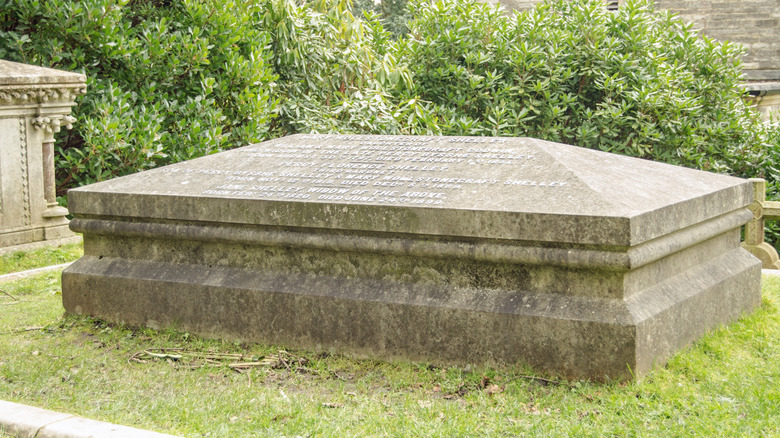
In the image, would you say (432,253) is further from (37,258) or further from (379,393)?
(37,258)

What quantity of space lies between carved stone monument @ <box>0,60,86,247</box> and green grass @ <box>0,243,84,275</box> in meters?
0.20

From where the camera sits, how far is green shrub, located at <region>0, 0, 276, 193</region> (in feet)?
26.6

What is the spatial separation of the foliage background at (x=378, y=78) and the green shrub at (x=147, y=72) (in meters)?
0.02

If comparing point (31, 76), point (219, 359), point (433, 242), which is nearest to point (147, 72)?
point (31, 76)

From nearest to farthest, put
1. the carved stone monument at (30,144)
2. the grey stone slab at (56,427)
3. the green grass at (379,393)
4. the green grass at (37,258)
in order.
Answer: the grey stone slab at (56,427), the green grass at (379,393), the green grass at (37,258), the carved stone monument at (30,144)

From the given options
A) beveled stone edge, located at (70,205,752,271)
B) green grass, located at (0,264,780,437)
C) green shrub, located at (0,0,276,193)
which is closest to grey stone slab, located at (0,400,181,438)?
green grass, located at (0,264,780,437)

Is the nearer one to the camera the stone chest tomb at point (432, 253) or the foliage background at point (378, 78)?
the stone chest tomb at point (432, 253)

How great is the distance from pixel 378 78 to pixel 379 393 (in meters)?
7.39

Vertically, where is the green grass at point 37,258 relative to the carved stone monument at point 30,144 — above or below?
below

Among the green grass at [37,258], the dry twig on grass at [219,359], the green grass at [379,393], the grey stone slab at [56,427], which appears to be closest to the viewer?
the grey stone slab at [56,427]

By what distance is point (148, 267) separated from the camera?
Answer: 4.88m

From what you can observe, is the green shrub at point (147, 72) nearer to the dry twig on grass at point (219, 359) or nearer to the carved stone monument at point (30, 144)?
Result: the carved stone monument at point (30, 144)

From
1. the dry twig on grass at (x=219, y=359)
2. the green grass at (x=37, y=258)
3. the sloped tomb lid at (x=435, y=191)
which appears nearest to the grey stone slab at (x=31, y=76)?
the green grass at (x=37, y=258)

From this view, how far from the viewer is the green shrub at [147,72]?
8.09m
